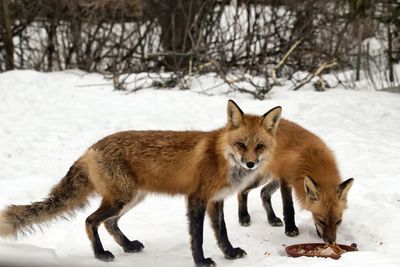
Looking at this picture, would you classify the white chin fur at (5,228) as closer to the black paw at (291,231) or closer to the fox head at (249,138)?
the fox head at (249,138)

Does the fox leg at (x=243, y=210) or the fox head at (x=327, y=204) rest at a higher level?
the fox head at (x=327, y=204)

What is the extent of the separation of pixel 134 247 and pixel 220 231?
84 centimetres

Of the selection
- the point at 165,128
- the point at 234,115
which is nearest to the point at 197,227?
the point at 234,115

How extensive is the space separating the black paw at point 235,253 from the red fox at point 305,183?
28.9 inches

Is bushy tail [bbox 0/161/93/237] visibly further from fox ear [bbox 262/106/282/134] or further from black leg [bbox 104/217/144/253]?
fox ear [bbox 262/106/282/134]

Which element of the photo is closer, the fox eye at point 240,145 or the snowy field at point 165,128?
the fox eye at point 240,145

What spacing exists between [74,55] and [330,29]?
7.98m

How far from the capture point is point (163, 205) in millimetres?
6652

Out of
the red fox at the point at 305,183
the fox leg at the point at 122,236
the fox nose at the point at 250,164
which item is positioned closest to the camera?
the fox nose at the point at 250,164

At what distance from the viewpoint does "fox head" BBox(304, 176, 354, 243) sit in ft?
16.4

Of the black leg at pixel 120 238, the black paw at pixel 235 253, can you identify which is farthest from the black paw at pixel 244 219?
the black leg at pixel 120 238

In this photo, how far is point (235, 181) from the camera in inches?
190

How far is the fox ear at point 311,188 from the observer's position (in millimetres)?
5047

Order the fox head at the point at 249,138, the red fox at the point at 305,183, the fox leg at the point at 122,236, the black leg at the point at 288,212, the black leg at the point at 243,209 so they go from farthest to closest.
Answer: the black leg at the point at 243,209, the black leg at the point at 288,212, the fox leg at the point at 122,236, the red fox at the point at 305,183, the fox head at the point at 249,138
